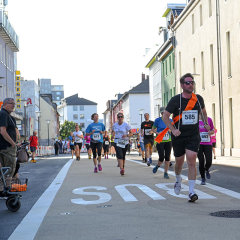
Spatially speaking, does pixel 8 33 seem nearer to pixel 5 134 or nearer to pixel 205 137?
Result: pixel 205 137

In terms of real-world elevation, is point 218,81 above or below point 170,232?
above

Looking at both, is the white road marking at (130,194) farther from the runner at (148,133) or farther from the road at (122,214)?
the runner at (148,133)

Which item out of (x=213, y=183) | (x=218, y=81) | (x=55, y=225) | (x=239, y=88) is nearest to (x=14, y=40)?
(x=218, y=81)

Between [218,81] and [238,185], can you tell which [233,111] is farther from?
[238,185]

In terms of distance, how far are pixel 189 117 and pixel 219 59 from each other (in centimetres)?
2483

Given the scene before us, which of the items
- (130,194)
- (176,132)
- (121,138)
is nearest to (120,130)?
(121,138)

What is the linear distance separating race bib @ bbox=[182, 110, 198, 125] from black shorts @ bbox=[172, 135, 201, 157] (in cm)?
23

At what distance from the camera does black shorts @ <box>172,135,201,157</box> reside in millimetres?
8461

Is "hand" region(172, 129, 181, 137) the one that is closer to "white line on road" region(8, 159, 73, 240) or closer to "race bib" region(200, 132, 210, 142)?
"white line on road" region(8, 159, 73, 240)

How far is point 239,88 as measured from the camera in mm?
28891

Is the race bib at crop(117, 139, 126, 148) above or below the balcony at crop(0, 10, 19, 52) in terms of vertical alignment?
below

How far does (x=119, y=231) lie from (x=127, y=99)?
100618 millimetres

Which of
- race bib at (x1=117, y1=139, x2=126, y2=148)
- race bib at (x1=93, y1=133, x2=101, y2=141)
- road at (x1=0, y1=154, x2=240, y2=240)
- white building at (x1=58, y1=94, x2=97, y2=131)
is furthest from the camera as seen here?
white building at (x1=58, y1=94, x2=97, y2=131)

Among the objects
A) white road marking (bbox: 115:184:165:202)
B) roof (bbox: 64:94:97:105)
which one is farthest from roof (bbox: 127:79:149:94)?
roof (bbox: 64:94:97:105)
